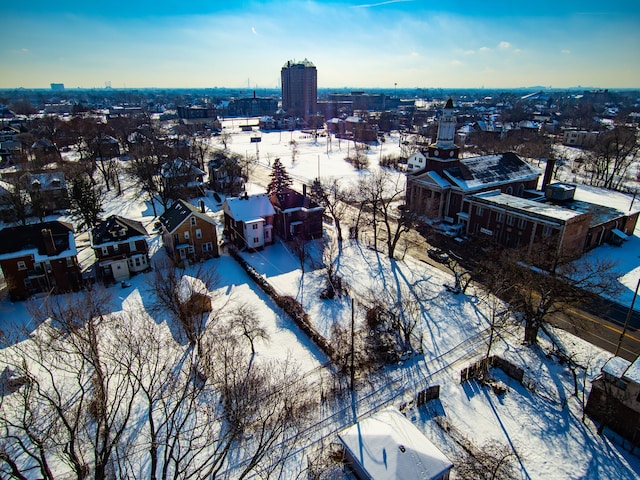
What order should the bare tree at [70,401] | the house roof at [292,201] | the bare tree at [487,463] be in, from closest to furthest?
the bare tree at [70,401], the bare tree at [487,463], the house roof at [292,201]

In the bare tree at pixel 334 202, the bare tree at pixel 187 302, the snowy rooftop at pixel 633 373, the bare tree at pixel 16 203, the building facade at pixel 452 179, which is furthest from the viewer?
the building facade at pixel 452 179

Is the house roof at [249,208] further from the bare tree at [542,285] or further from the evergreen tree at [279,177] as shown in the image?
the bare tree at [542,285]

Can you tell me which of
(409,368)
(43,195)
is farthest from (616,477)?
(43,195)

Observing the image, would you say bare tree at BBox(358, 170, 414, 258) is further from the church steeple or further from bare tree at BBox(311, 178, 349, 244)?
the church steeple

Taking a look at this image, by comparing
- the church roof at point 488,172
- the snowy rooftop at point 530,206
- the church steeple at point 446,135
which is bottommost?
the snowy rooftop at point 530,206

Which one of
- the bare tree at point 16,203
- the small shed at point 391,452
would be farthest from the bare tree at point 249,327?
the bare tree at point 16,203

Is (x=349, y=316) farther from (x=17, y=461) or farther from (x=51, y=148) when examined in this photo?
(x=51, y=148)

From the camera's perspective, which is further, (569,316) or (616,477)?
(569,316)
